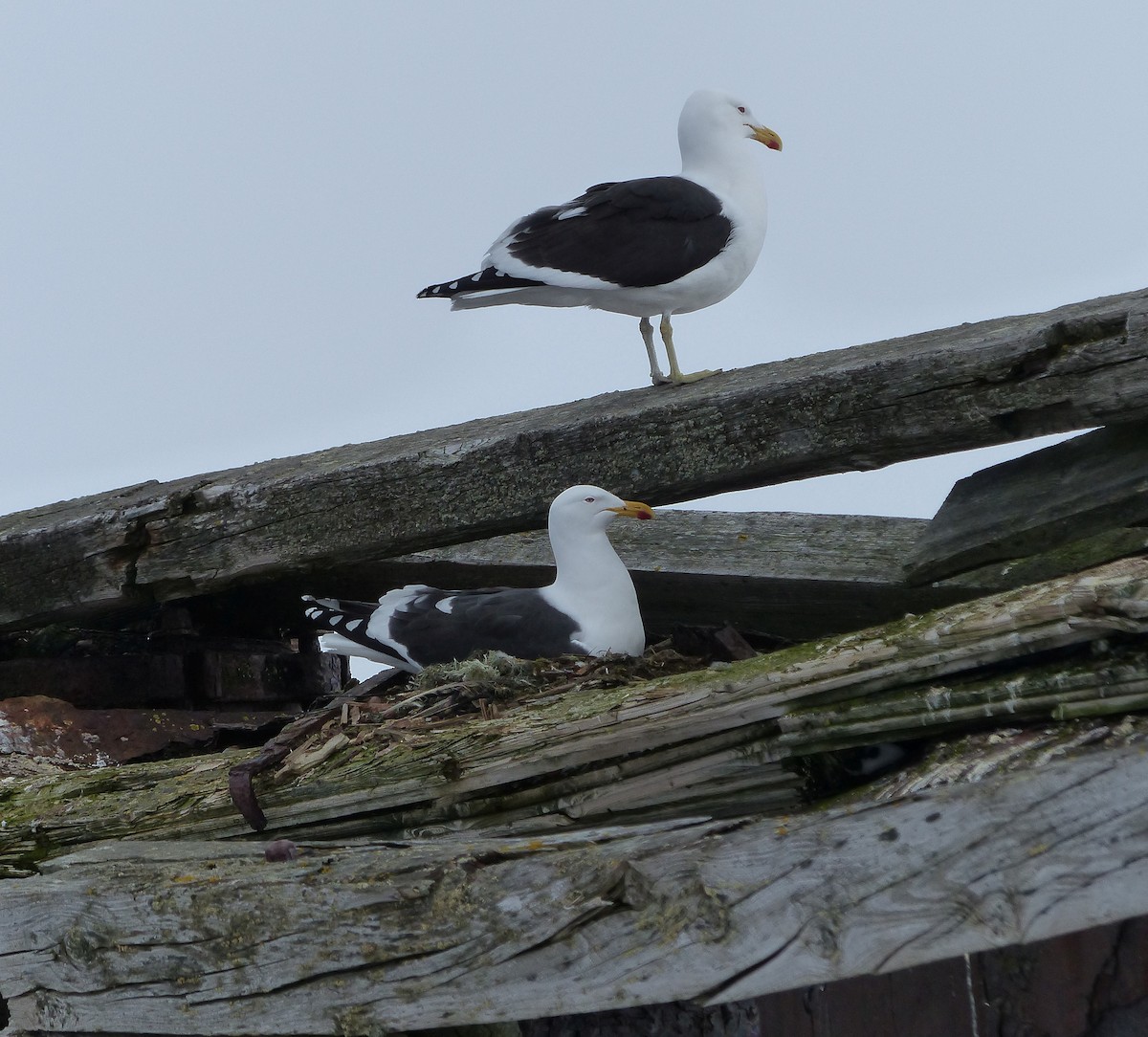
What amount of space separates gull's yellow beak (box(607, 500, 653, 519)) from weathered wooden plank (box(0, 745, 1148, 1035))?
1.12m

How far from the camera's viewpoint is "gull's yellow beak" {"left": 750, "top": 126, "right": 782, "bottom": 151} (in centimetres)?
500

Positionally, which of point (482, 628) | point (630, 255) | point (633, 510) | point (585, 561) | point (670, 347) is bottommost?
point (482, 628)

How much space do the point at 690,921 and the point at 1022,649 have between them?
626mm

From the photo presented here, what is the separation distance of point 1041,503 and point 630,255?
1.67m

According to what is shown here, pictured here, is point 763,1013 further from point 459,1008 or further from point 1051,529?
point 1051,529

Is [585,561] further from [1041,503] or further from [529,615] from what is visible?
[1041,503]

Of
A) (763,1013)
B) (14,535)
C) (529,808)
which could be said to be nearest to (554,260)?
(14,535)

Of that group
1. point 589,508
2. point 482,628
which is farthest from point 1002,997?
point 482,628

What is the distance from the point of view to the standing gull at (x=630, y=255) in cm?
415

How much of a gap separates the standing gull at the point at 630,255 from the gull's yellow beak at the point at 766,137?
473 mm

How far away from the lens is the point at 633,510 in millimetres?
3588

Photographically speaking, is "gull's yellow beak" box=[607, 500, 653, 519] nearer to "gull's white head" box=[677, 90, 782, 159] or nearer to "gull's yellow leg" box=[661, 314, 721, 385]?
"gull's yellow leg" box=[661, 314, 721, 385]

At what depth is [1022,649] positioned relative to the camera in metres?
2.09

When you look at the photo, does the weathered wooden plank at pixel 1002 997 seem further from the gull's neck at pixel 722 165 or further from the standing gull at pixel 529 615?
the gull's neck at pixel 722 165
